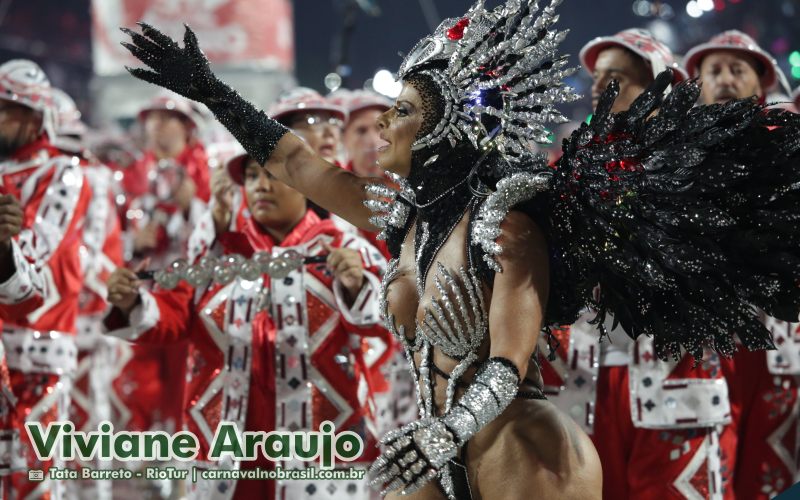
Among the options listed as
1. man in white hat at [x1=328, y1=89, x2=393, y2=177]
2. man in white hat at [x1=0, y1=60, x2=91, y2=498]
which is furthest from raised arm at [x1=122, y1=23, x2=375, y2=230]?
man in white hat at [x1=328, y1=89, x2=393, y2=177]

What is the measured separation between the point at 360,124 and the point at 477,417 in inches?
161

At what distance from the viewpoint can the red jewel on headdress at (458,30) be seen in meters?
2.86

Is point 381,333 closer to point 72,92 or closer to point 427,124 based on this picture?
point 427,124

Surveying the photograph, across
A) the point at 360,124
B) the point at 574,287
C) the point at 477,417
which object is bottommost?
the point at 477,417

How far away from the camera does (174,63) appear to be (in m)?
3.17

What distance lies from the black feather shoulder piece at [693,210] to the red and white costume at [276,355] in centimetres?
184

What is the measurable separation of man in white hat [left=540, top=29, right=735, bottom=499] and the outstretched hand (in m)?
1.46

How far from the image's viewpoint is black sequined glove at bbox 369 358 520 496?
2.37 metres

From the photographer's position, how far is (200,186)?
23.4 ft

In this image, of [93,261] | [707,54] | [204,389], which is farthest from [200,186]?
[707,54]

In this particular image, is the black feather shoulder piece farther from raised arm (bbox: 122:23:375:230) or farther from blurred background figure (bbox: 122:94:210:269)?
blurred background figure (bbox: 122:94:210:269)

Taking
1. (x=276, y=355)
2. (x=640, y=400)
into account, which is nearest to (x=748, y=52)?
(x=640, y=400)

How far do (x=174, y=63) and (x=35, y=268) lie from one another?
74.2 inches

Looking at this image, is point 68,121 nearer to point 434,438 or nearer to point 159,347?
point 159,347
